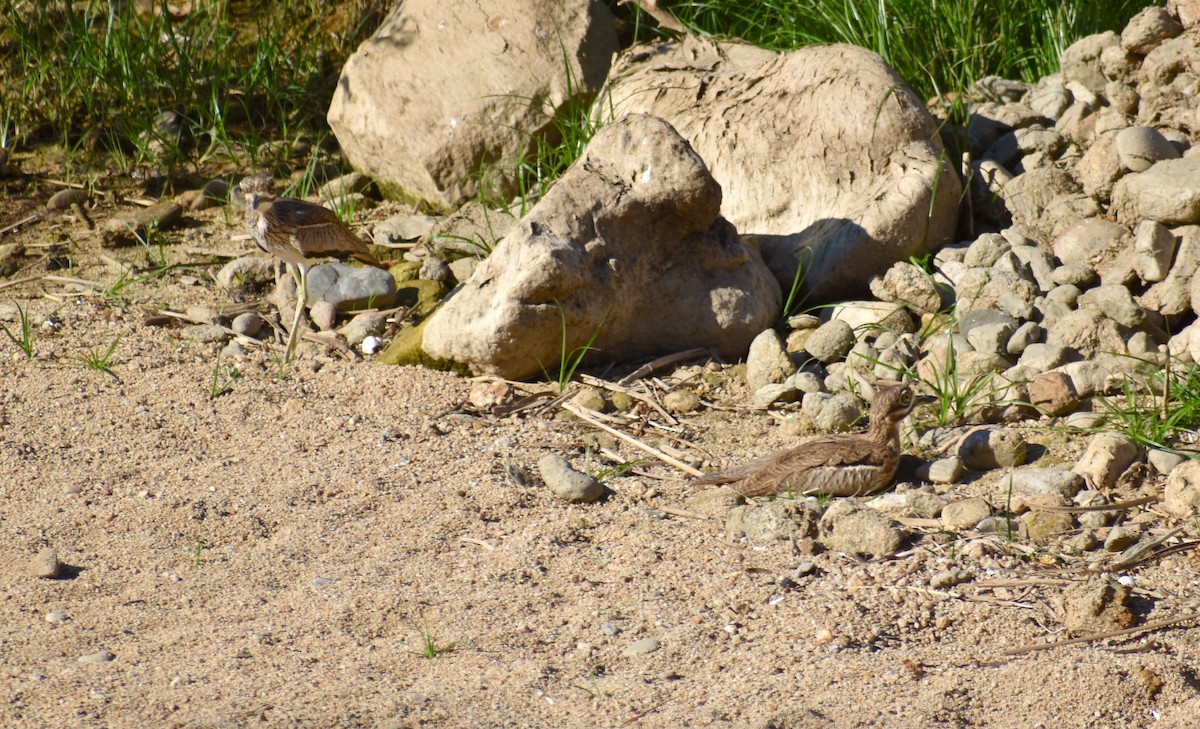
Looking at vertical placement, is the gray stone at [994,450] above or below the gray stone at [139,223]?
above

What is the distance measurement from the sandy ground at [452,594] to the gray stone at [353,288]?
2.35 ft

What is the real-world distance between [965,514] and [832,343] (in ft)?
3.91

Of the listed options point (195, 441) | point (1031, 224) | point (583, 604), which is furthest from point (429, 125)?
point (583, 604)

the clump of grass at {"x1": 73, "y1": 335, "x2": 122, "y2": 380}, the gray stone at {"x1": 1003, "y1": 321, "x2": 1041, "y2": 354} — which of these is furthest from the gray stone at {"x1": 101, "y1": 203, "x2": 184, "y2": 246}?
the gray stone at {"x1": 1003, "y1": 321, "x2": 1041, "y2": 354}

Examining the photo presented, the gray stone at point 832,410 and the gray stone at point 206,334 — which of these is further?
the gray stone at point 206,334

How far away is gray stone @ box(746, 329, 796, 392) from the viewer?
15.2ft

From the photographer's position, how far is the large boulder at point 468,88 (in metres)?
6.00

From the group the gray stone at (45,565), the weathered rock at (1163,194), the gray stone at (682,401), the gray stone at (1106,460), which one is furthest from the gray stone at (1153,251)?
the gray stone at (45,565)

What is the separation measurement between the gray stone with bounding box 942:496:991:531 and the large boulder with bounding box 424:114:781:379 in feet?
4.56

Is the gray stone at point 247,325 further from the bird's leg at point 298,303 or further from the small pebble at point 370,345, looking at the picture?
the small pebble at point 370,345

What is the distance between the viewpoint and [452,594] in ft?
11.0

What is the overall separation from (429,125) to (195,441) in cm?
223

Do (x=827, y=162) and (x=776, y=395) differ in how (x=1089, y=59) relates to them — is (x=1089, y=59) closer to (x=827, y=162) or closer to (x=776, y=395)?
(x=827, y=162)

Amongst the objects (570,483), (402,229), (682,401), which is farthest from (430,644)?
(402,229)
